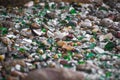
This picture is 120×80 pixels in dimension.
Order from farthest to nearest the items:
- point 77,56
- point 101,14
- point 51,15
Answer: point 101,14, point 51,15, point 77,56

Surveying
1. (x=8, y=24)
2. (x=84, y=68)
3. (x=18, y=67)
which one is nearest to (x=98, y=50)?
(x=84, y=68)

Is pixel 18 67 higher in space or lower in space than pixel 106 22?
lower

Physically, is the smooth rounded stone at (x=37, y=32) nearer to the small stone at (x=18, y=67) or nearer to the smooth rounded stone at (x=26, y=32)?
the smooth rounded stone at (x=26, y=32)

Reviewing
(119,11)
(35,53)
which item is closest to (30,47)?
(35,53)

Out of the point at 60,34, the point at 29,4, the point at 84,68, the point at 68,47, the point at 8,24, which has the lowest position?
the point at 84,68

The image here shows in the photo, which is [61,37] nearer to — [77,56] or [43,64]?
[77,56]

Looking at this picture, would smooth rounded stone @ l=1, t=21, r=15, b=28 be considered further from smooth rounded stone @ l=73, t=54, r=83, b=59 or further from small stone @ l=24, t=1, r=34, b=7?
smooth rounded stone @ l=73, t=54, r=83, b=59

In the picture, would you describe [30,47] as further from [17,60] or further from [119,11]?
[119,11]

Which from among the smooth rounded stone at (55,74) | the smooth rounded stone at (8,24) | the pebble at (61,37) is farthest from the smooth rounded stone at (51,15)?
the smooth rounded stone at (55,74)
